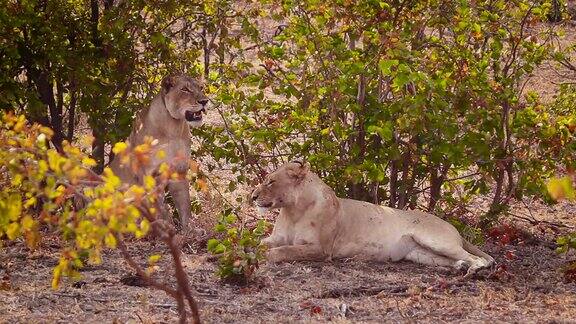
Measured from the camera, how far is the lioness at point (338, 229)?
7441mm

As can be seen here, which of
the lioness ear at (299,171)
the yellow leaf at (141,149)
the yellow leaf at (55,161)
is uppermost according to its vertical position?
the lioness ear at (299,171)

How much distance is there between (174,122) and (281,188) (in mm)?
1405

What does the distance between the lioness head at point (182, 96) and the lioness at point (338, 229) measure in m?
1.16

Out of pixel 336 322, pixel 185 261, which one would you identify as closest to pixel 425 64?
pixel 185 261

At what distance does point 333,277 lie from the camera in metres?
6.82

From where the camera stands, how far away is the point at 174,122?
8445 millimetres

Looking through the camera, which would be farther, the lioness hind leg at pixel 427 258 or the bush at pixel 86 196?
the lioness hind leg at pixel 427 258

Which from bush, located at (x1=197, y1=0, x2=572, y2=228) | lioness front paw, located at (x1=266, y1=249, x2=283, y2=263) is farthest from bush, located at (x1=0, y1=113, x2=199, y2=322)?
bush, located at (x1=197, y1=0, x2=572, y2=228)

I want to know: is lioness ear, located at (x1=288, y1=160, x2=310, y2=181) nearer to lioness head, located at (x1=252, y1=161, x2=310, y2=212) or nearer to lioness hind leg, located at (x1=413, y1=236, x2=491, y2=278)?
lioness head, located at (x1=252, y1=161, x2=310, y2=212)

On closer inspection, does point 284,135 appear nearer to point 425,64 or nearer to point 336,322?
point 425,64

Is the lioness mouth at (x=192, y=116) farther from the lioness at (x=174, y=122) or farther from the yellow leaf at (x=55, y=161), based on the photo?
the yellow leaf at (x=55, y=161)

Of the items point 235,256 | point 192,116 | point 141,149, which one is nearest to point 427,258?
point 235,256

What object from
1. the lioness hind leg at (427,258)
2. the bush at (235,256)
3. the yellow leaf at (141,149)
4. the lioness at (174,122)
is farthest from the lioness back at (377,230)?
the yellow leaf at (141,149)

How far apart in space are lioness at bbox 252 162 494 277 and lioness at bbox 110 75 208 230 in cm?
114
